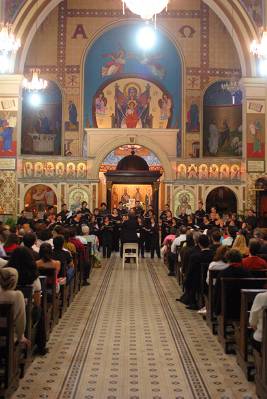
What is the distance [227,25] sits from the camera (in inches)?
991

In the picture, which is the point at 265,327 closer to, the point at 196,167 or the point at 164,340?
the point at 164,340

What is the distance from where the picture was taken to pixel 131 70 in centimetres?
2661

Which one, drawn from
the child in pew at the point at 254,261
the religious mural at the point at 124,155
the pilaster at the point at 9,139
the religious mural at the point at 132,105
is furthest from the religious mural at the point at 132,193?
the child in pew at the point at 254,261

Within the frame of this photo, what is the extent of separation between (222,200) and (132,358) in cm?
1876

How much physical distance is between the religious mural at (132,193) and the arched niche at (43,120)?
3940 mm

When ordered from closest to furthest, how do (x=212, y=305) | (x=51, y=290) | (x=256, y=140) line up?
(x=51, y=290) → (x=212, y=305) → (x=256, y=140)

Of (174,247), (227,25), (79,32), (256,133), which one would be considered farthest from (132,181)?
(174,247)

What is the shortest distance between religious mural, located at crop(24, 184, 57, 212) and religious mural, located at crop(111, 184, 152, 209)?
4.18 m

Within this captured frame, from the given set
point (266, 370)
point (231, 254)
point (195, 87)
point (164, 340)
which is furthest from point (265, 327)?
point (195, 87)

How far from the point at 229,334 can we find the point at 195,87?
2029 centimetres

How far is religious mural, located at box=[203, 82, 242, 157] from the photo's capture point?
26.0 metres

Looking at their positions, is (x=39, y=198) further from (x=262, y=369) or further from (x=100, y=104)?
(x=262, y=369)

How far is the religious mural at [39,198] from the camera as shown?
2460 cm

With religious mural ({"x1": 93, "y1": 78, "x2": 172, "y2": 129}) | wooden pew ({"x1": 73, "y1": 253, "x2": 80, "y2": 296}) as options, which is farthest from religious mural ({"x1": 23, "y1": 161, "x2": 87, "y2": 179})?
wooden pew ({"x1": 73, "y1": 253, "x2": 80, "y2": 296})
